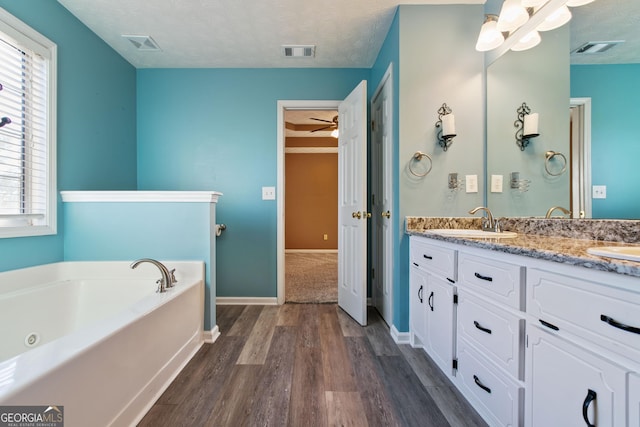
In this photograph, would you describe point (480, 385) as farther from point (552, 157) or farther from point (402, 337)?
point (552, 157)

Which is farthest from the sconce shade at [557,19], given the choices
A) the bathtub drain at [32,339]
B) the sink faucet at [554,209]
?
the bathtub drain at [32,339]

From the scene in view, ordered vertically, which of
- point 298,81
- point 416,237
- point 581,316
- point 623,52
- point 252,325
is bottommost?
point 252,325

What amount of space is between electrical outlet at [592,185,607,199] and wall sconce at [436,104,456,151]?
2.63 feet

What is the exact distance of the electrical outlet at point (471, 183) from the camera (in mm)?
1795

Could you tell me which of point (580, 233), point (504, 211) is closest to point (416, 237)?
point (504, 211)

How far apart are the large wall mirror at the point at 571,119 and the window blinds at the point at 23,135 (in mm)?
3095

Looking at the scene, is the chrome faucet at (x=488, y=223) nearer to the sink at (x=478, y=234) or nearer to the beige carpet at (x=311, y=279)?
the sink at (x=478, y=234)

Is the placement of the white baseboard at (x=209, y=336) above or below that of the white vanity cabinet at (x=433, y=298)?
below

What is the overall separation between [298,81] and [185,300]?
7.57 ft

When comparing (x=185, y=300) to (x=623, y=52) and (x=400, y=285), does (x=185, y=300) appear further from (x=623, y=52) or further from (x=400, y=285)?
(x=623, y=52)

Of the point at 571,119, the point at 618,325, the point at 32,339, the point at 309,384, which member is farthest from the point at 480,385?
the point at 32,339

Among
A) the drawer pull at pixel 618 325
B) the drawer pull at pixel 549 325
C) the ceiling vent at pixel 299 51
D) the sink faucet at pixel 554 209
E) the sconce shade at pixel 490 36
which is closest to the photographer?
the drawer pull at pixel 618 325

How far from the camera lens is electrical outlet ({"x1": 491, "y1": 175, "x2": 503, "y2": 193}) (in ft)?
5.62

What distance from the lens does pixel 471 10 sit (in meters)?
1.79
